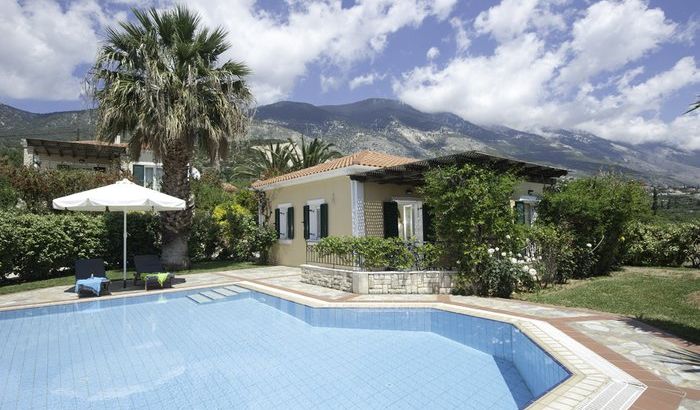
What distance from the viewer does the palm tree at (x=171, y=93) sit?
15836 millimetres

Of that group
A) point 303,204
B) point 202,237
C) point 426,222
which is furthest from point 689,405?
point 202,237

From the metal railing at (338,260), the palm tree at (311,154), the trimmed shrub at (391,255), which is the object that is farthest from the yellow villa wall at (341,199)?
the palm tree at (311,154)

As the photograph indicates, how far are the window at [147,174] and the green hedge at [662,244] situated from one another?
29471mm

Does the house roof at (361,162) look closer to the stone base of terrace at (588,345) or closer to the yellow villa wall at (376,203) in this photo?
the yellow villa wall at (376,203)

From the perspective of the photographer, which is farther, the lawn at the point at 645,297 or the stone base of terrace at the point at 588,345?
the lawn at the point at 645,297

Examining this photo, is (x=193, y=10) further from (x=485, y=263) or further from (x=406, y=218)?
(x=485, y=263)

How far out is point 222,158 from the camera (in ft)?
60.4

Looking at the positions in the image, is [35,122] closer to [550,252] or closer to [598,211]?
[550,252]

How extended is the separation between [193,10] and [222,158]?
20.6 ft

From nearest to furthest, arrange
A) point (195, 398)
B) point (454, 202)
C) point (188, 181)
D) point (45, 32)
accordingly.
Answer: point (195, 398)
point (454, 202)
point (45, 32)
point (188, 181)

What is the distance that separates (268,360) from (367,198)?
936 cm

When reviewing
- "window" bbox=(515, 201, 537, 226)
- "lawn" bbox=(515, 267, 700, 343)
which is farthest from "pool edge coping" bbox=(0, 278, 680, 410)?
"window" bbox=(515, 201, 537, 226)

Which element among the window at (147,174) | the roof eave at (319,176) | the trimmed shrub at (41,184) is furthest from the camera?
the window at (147,174)

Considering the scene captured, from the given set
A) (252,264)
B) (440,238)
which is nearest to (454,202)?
(440,238)
